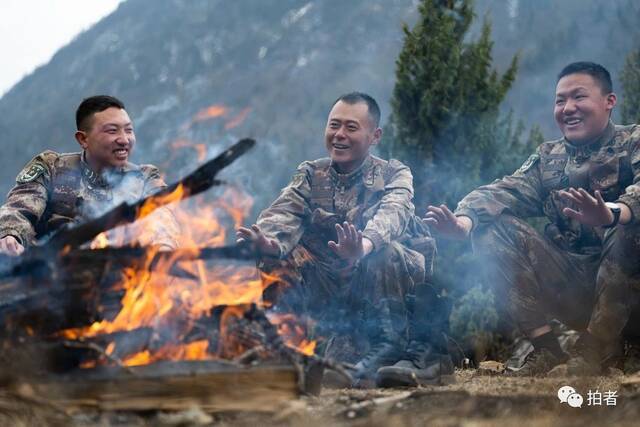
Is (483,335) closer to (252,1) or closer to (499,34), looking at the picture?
(499,34)

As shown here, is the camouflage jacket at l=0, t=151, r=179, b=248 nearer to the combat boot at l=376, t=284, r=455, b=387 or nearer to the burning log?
the combat boot at l=376, t=284, r=455, b=387

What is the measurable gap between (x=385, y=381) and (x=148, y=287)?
165 centimetres

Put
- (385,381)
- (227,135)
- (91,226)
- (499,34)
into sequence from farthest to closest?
(499,34) → (227,135) → (385,381) → (91,226)

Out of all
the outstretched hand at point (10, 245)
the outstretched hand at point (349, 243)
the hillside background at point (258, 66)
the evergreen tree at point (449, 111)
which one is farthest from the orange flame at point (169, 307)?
the hillside background at point (258, 66)

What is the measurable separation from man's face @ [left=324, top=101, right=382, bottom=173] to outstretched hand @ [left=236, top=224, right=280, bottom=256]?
37.1 inches

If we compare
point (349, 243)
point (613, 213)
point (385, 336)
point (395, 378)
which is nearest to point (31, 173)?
point (349, 243)

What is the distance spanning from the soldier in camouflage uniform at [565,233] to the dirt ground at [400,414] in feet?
5.84

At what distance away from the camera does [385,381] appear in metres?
4.55

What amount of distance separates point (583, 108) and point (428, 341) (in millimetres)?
1983

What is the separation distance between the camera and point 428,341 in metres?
5.18

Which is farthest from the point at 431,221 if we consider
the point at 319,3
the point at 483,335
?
the point at 319,3

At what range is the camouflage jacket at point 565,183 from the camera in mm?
5258

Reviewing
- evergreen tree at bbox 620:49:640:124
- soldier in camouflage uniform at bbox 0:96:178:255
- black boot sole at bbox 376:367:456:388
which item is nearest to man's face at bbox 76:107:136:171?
soldier in camouflage uniform at bbox 0:96:178:255

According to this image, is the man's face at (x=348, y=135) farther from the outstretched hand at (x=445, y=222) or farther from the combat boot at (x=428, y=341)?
the combat boot at (x=428, y=341)
